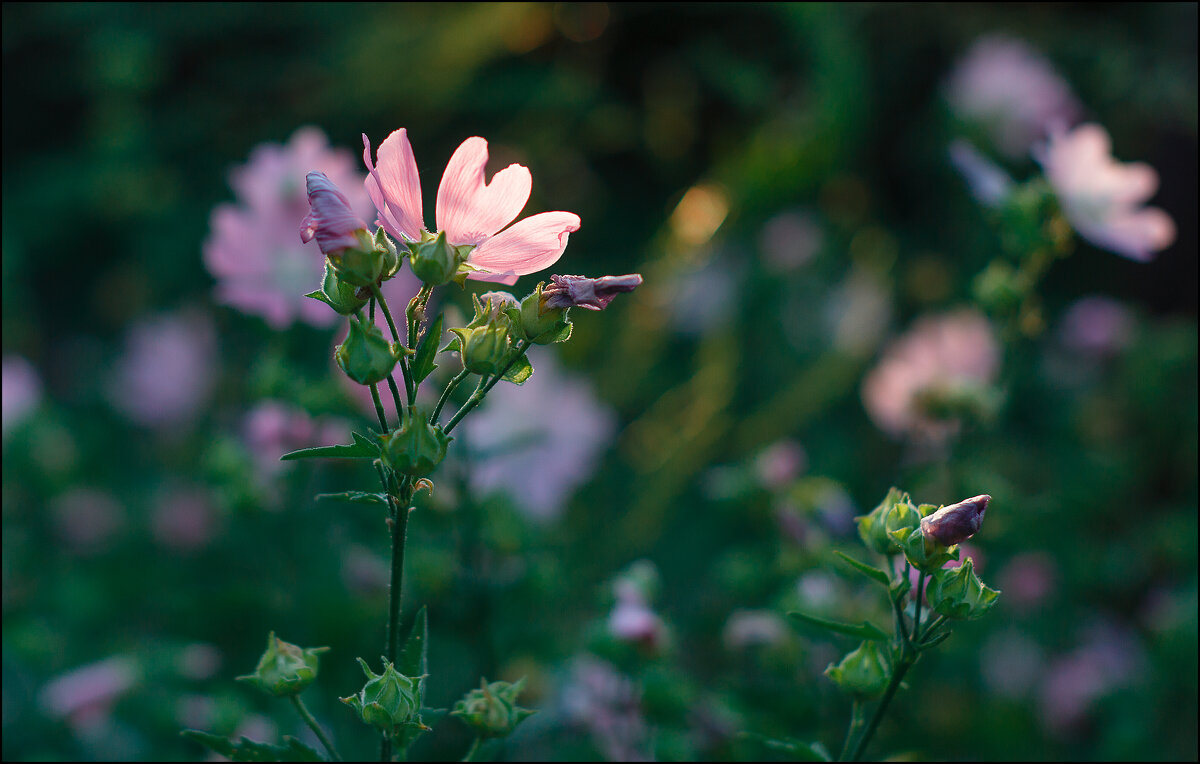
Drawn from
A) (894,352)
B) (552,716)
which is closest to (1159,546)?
(894,352)

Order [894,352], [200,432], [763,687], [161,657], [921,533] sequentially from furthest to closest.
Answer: [200,432] → [894,352] → [161,657] → [763,687] → [921,533]

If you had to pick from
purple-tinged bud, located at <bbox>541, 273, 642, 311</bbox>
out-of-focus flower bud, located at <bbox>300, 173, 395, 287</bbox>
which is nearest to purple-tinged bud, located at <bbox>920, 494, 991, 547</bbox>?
purple-tinged bud, located at <bbox>541, 273, 642, 311</bbox>

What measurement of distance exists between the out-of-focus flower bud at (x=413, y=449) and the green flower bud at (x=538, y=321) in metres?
0.08

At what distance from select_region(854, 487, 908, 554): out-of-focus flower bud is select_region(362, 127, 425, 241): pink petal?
35cm

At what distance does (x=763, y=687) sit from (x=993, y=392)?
417 mm

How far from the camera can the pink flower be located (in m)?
0.48

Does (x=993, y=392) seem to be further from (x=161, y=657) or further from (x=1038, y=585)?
(x=161, y=657)

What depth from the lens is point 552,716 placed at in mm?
966

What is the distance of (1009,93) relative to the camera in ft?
5.94

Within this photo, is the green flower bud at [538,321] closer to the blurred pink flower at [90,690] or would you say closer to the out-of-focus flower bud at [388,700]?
the out-of-focus flower bud at [388,700]

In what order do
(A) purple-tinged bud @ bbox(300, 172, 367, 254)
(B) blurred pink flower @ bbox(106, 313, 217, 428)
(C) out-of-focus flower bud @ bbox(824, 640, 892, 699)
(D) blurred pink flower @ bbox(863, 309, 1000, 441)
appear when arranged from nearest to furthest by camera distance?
(A) purple-tinged bud @ bbox(300, 172, 367, 254) < (C) out-of-focus flower bud @ bbox(824, 640, 892, 699) < (D) blurred pink flower @ bbox(863, 309, 1000, 441) < (B) blurred pink flower @ bbox(106, 313, 217, 428)

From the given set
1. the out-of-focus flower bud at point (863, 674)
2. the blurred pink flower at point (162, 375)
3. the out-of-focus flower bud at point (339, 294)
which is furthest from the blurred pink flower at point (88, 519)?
the out-of-focus flower bud at point (863, 674)

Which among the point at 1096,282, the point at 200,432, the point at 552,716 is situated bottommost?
the point at 552,716

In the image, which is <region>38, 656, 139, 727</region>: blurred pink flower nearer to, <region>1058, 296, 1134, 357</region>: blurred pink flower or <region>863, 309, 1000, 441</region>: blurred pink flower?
<region>863, 309, 1000, 441</region>: blurred pink flower
